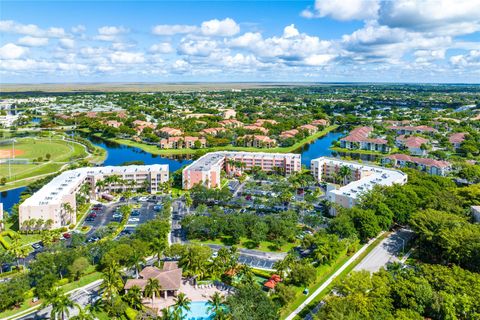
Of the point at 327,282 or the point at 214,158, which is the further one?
the point at 214,158

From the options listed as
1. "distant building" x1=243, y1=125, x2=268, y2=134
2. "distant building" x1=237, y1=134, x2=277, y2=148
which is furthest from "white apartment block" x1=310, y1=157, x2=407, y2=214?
"distant building" x1=243, y1=125, x2=268, y2=134

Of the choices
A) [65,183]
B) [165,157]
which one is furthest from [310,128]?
[65,183]

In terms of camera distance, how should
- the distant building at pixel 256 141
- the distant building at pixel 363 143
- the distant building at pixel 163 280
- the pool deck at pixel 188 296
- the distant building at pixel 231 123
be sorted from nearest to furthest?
the pool deck at pixel 188 296 → the distant building at pixel 163 280 → the distant building at pixel 363 143 → the distant building at pixel 256 141 → the distant building at pixel 231 123

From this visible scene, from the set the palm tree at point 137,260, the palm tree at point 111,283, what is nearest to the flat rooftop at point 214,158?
the palm tree at point 137,260

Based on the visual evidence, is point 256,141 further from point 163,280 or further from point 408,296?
point 408,296

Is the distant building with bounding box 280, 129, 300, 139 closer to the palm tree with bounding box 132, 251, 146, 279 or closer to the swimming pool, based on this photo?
the palm tree with bounding box 132, 251, 146, 279

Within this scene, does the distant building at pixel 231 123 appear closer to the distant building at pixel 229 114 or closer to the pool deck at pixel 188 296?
the distant building at pixel 229 114
